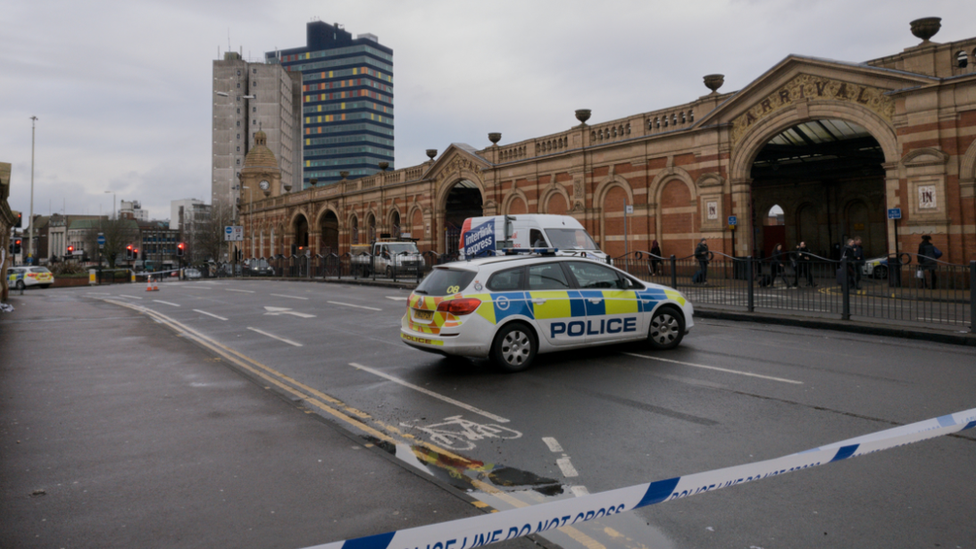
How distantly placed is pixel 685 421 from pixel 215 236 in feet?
276

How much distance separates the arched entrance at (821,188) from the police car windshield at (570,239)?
10.5 metres

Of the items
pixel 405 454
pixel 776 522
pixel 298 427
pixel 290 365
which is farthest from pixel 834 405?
pixel 290 365

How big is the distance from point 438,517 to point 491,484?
25.9 inches

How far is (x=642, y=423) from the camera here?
18.7 ft

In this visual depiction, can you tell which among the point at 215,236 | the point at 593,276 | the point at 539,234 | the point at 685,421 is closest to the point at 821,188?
the point at 539,234

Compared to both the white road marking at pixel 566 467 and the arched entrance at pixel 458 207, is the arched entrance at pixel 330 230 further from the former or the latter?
the white road marking at pixel 566 467

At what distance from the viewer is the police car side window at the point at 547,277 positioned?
8.28m

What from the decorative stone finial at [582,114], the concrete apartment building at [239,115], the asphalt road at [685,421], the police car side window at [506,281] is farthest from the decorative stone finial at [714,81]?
the concrete apartment building at [239,115]

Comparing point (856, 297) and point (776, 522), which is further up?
point (856, 297)

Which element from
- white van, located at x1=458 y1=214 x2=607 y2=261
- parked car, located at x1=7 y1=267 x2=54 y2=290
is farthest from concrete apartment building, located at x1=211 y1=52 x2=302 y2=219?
white van, located at x1=458 y1=214 x2=607 y2=261

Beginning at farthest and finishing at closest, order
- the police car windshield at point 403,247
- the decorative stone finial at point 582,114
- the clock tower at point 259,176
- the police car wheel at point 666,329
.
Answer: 1. the clock tower at point 259,176
2. the police car windshield at point 403,247
3. the decorative stone finial at point 582,114
4. the police car wheel at point 666,329

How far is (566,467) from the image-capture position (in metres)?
4.59

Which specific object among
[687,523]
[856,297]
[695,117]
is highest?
[695,117]

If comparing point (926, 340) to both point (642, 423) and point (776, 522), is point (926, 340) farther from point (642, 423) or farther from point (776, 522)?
point (776, 522)
